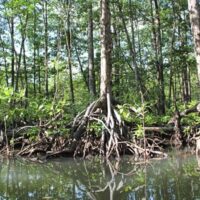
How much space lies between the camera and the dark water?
15.3 feet

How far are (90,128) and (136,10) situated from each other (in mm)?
8534

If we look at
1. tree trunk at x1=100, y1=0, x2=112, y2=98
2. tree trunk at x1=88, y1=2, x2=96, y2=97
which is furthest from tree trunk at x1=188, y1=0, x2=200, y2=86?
tree trunk at x1=88, y1=2, x2=96, y2=97

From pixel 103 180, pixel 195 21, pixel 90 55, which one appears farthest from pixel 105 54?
pixel 90 55

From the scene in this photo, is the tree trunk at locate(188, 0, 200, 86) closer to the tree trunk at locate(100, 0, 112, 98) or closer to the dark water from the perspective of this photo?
the dark water

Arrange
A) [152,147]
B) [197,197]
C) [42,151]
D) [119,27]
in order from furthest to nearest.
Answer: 1. [119,27]
2. [42,151]
3. [152,147]
4. [197,197]

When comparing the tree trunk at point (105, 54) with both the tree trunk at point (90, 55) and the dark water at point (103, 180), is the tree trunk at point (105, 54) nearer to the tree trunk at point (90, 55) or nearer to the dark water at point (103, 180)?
the dark water at point (103, 180)

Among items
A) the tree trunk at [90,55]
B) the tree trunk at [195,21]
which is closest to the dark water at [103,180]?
the tree trunk at [195,21]

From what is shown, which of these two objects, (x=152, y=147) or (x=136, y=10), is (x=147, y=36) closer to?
(x=136, y=10)

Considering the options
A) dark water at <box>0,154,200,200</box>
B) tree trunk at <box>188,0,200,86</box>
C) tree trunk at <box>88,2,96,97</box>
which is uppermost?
tree trunk at <box>88,2,96,97</box>

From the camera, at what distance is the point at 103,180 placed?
560 centimetres

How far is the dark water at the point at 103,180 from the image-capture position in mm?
4664

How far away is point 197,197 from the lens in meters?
4.30

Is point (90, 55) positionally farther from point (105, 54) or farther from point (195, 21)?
point (195, 21)

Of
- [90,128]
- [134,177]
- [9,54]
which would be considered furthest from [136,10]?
[134,177]
